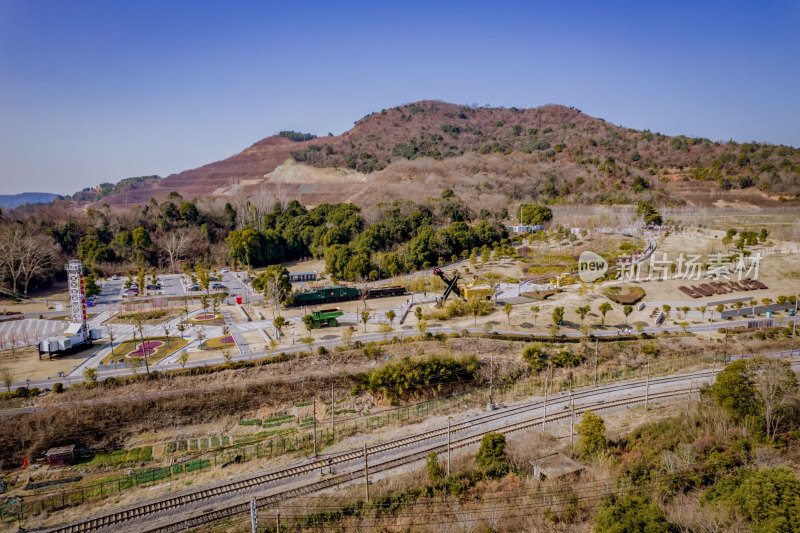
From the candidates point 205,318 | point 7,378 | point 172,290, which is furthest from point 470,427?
point 172,290

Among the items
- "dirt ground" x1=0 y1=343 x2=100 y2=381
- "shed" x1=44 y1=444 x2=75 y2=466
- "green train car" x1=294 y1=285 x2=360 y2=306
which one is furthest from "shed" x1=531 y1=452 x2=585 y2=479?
"dirt ground" x1=0 y1=343 x2=100 y2=381

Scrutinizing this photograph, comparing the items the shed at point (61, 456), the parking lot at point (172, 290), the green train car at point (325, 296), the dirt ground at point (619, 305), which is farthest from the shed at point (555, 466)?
the parking lot at point (172, 290)

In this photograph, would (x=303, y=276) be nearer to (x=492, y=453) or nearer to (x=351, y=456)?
(x=351, y=456)

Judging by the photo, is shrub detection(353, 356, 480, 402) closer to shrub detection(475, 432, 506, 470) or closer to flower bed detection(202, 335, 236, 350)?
shrub detection(475, 432, 506, 470)

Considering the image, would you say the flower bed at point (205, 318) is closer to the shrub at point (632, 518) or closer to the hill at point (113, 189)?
the shrub at point (632, 518)

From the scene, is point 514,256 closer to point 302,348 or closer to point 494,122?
point 302,348
